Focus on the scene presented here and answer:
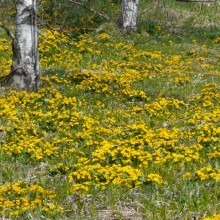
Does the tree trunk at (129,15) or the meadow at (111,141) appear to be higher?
the tree trunk at (129,15)

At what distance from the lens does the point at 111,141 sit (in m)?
7.68

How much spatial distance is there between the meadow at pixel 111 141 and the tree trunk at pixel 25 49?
1.02 ft

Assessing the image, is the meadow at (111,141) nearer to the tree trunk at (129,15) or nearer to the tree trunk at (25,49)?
the tree trunk at (25,49)

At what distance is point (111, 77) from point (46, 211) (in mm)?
5772

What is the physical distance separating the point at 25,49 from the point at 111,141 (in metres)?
3.03

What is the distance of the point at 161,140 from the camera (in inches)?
296

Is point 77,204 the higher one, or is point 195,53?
point 195,53

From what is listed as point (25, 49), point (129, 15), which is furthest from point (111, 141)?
point (129, 15)

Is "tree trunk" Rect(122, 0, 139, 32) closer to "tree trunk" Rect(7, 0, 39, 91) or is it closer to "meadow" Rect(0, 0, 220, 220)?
"meadow" Rect(0, 0, 220, 220)

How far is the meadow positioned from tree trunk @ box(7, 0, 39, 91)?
312mm

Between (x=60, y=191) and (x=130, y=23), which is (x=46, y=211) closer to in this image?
(x=60, y=191)

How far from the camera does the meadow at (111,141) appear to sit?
19.0 ft

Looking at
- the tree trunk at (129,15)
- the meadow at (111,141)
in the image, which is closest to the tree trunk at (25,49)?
the meadow at (111,141)

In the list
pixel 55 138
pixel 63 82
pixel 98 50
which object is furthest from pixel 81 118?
pixel 98 50
